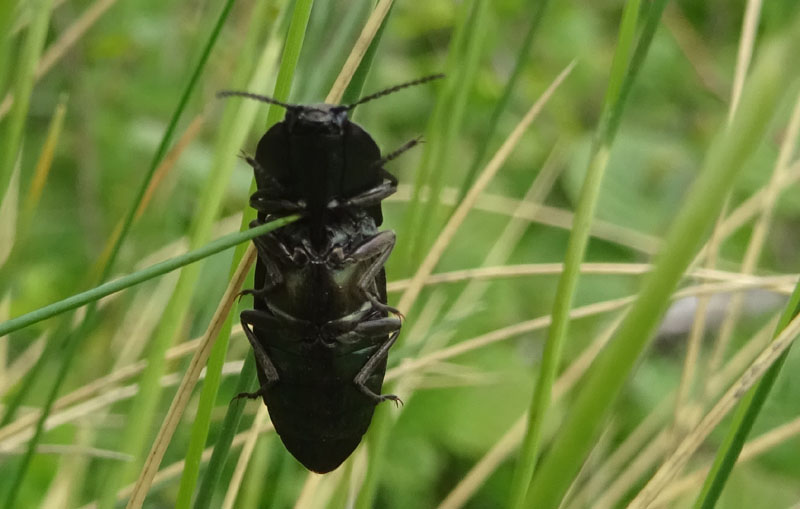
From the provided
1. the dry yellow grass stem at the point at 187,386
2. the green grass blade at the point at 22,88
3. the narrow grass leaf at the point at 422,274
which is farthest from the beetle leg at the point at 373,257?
the green grass blade at the point at 22,88

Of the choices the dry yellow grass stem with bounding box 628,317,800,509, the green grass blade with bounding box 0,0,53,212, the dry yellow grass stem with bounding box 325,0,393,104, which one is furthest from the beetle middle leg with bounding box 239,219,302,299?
the dry yellow grass stem with bounding box 628,317,800,509

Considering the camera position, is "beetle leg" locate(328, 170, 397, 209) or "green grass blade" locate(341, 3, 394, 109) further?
"beetle leg" locate(328, 170, 397, 209)

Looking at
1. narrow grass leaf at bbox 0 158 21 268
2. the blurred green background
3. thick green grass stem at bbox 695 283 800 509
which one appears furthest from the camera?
the blurred green background

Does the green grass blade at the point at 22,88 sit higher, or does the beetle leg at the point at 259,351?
the green grass blade at the point at 22,88

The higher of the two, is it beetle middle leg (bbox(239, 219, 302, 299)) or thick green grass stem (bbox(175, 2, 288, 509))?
beetle middle leg (bbox(239, 219, 302, 299))

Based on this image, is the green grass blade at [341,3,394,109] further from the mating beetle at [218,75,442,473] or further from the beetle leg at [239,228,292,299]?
the beetle leg at [239,228,292,299]

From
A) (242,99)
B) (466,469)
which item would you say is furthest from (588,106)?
(242,99)

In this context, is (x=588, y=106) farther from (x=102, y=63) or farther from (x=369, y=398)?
(x=369, y=398)

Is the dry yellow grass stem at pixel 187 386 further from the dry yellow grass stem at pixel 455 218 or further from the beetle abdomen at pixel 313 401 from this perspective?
the dry yellow grass stem at pixel 455 218
